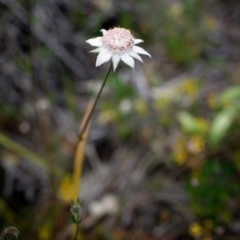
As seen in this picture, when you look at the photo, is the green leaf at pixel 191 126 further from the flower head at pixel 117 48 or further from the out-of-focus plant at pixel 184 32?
the flower head at pixel 117 48

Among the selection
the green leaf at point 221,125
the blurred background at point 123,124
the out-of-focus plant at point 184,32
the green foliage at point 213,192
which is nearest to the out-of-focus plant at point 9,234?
the blurred background at point 123,124

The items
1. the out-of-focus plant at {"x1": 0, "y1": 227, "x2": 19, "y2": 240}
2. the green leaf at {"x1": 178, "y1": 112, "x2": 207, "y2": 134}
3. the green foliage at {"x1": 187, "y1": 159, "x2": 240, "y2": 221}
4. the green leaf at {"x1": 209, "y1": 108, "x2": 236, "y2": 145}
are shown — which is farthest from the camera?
the green leaf at {"x1": 178, "y1": 112, "x2": 207, "y2": 134}

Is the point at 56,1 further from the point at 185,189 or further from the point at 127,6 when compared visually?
the point at 185,189

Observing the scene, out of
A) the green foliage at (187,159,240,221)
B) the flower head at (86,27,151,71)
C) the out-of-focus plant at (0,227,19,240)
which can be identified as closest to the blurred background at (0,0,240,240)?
the green foliage at (187,159,240,221)

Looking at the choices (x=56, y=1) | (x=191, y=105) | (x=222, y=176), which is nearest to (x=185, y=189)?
(x=222, y=176)

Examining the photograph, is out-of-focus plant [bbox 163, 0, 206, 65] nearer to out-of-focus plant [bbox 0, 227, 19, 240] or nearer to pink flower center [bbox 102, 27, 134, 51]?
pink flower center [bbox 102, 27, 134, 51]

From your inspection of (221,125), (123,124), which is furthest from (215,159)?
(123,124)
